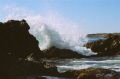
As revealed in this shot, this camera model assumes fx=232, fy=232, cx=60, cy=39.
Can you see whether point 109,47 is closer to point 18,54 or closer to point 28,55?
point 28,55

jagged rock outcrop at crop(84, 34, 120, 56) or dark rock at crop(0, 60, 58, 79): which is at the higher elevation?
jagged rock outcrop at crop(84, 34, 120, 56)

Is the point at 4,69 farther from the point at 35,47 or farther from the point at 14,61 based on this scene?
the point at 35,47

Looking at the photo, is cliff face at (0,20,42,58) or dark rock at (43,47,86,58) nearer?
cliff face at (0,20,42,58)

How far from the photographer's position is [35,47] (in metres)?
24.4

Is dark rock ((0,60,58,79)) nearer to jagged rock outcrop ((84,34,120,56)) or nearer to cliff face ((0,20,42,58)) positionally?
cliff face ((0,20,42,58))

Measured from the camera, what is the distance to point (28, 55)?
20906mm

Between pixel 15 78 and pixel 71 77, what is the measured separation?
10.2ft

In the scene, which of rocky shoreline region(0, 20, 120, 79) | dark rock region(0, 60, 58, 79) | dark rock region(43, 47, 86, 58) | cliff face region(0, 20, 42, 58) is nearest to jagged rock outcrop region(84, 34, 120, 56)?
rocky shoreline region(0, 20, 120, 79)

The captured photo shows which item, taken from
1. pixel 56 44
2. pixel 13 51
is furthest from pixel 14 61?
pixel 56 44

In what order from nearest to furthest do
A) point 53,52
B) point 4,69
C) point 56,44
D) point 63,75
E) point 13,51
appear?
point 4,69, point 63,75, point 13,51, point 53,52, point 56,44

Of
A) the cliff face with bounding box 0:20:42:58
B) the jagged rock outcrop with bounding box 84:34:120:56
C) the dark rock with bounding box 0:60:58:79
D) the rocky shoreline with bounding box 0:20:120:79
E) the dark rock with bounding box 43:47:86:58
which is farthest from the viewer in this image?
the jagged rock outcrop with bounding box 84:34:120:56

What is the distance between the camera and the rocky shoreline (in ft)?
39.9

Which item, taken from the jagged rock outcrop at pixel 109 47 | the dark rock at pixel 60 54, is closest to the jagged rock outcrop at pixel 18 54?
the dark rock at pixel 60 54

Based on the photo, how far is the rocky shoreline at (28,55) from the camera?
39.9 feet
